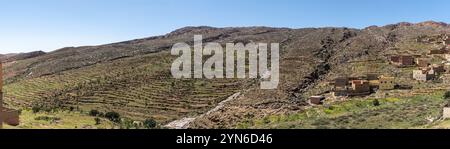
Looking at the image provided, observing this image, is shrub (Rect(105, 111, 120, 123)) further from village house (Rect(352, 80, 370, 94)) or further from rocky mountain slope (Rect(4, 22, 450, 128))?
village house (Rect(352, 80, 370, 94))

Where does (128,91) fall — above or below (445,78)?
below

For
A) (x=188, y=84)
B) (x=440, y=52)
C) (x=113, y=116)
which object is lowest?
(x=113, y=116)

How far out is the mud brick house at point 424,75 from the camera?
46600 millimetres

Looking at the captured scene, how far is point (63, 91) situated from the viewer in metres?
65.6

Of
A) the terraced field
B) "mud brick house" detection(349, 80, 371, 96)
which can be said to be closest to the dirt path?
the terraced field

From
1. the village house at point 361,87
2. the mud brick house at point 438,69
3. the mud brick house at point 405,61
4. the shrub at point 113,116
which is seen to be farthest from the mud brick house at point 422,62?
the shrub at point 113,116

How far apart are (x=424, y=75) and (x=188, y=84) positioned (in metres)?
25.8

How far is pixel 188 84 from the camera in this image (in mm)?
61406

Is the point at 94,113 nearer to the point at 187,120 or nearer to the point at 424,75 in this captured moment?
the point at 187,120

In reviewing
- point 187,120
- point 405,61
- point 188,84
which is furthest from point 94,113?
point 405,61

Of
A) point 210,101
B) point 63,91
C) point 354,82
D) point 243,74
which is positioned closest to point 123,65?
point 63,91

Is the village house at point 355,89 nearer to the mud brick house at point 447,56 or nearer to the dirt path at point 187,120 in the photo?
the dirt path at point 187,120

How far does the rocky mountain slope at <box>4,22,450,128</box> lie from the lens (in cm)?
4718

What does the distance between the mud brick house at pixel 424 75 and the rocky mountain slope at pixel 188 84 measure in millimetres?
6337
